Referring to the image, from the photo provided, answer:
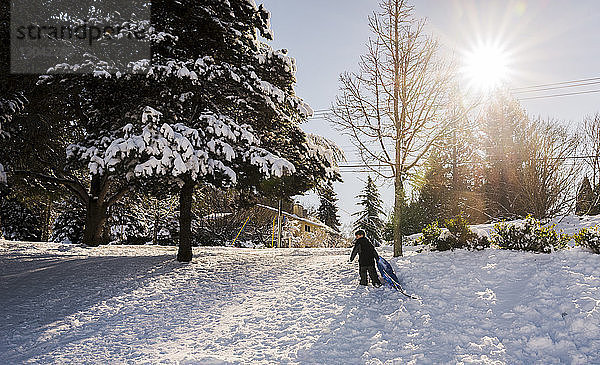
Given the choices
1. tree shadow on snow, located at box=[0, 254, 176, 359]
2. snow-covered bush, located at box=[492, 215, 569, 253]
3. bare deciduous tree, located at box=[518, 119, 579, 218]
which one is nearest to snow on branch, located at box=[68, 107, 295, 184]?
tree shadow on snow, located at box=[0, 254, 176, 359]

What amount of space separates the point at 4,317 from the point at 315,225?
107 ft

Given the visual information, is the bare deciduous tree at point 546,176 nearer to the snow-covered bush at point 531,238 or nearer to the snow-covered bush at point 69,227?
the snow-covered bush at point 531,238

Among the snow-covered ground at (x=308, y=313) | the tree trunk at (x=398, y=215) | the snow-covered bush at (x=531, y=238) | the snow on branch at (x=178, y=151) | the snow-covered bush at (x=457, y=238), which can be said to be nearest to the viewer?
the snow-covered ground at (x=308, y=313)

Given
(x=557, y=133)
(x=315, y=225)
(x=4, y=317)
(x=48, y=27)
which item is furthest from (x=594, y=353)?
(x=315, y=225)

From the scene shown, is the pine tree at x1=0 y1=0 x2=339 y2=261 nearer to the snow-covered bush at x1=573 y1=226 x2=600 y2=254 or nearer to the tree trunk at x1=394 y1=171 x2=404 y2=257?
the tree trunk at x1=394 y1=171 x2=404 y2=257

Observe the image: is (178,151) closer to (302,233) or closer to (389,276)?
(389,276)

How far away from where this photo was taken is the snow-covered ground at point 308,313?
559 cm

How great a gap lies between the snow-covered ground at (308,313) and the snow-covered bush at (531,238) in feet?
1.65

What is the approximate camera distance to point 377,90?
42.5ft

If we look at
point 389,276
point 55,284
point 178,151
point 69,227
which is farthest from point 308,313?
point 69,227

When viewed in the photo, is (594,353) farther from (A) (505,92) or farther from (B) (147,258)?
(A) (505,92)

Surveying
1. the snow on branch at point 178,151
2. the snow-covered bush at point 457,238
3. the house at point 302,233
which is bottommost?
the house at point 302,233

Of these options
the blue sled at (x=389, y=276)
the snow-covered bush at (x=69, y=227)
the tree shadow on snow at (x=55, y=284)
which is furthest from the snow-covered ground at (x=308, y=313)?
the snow-covered bush at (x=69, y=227)

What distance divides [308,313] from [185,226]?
5.86 metres
